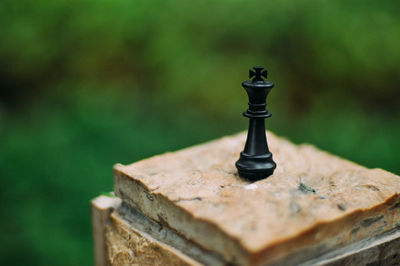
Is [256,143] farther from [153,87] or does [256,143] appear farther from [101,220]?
[153,87]

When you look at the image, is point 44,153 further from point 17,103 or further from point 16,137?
point 17,103

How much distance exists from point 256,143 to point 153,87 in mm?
2556

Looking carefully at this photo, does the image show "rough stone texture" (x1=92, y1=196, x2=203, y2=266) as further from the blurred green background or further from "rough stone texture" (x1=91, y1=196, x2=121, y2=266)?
the blurred green background

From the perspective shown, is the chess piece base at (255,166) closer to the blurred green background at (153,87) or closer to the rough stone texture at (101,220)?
the rough stone texture at (101,220)

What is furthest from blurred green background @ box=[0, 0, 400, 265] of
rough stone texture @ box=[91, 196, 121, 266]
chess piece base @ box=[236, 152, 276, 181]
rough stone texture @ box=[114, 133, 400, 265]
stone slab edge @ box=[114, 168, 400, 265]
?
chess piece base @ box=[236, 152, 276, 181]

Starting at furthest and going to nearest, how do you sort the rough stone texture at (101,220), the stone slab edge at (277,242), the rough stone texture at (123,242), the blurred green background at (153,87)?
the blurred green background at (153,87) → the rough stone texture at (101,220) → the rough stone texture at (123,242) → the stone slab edge at (277,242)

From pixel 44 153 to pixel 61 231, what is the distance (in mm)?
772

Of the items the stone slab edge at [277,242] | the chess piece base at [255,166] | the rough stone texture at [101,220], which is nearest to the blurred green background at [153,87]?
the rough stone texture at [101,220]

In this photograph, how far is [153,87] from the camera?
4.13m

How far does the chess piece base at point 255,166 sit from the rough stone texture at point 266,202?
3 cm

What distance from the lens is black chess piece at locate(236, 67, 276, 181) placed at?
1.67m

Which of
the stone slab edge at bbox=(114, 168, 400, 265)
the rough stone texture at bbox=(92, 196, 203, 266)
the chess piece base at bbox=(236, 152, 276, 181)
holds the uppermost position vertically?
the chess piece base at bbox=(236, 152, 276, 181)

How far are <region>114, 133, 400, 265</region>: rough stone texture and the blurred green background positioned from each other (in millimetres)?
1907

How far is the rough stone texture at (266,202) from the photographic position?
1.34 meters
